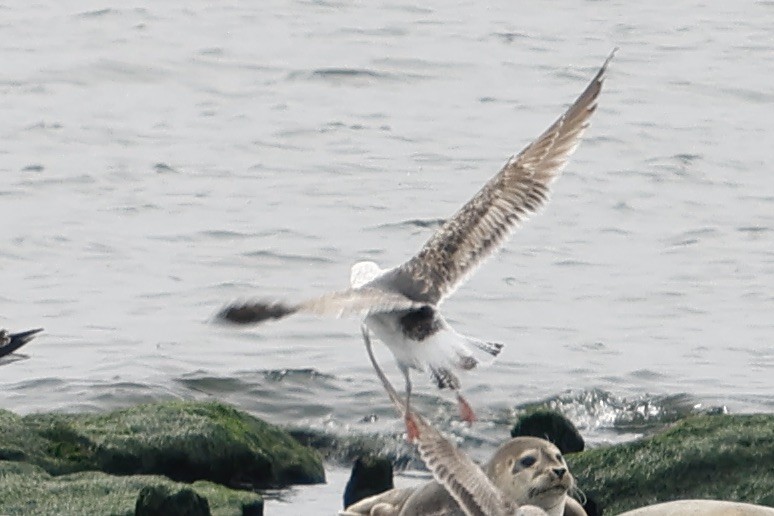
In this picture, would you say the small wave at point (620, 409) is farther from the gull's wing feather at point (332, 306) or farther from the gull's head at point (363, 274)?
the gull's wing feather at point (332, 306)

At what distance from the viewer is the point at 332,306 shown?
9250 millimetres

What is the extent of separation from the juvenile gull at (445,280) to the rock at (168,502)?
817 mm

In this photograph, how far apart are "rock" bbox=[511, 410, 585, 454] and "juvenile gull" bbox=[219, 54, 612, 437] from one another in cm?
36

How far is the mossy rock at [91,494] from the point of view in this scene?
27.5 feet

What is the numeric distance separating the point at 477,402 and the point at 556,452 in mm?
5281

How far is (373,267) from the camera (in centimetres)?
1077

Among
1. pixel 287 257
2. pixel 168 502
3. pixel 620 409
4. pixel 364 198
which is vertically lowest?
pixel 364 198

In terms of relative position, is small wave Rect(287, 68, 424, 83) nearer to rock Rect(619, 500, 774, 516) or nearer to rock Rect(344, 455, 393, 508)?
rock Rect(344, 455, 393, 508)

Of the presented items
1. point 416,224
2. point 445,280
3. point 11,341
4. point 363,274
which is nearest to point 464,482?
point 445,280

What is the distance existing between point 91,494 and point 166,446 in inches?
40.1

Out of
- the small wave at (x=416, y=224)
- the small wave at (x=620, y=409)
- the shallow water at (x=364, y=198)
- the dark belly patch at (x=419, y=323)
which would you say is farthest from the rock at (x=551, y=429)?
the small wave at (x=416, y=224)

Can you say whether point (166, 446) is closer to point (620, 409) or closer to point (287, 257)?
point (620, 409)

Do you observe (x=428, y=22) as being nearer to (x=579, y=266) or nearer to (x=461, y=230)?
(x=579, y=266)

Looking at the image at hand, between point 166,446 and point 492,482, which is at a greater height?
point 492,482
